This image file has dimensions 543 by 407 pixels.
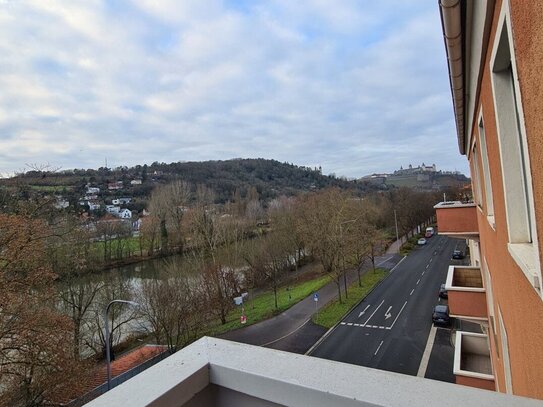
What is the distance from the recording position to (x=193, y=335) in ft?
62.3

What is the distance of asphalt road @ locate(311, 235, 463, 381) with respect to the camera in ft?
49.9

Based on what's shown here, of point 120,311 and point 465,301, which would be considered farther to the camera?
point 120,311

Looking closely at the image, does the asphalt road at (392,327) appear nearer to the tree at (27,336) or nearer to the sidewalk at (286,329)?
the sidewalk at (286,329)

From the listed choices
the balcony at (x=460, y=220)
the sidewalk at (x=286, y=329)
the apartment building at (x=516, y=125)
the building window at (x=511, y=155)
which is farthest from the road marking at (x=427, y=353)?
the building window at (x=511, y=155)

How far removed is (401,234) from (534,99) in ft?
169

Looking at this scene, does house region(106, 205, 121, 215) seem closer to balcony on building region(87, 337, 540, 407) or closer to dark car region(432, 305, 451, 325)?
dark car region(432, 305, 451, 325)

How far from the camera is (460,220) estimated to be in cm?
832

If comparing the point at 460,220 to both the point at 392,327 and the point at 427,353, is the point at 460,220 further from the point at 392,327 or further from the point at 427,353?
the point at 392,327

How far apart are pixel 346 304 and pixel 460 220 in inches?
614

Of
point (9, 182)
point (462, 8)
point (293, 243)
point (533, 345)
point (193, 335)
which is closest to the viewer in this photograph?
point (533, 345)

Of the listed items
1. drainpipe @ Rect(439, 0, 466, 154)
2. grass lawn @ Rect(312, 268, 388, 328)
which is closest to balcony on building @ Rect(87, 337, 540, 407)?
drainpipe @ Rect(439, 0, 466, 154)

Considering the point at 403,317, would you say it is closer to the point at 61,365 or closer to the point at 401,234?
the point at 61,365

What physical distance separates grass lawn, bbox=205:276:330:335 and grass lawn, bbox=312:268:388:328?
106 inches

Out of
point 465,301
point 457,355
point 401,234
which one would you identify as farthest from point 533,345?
point 401,234
